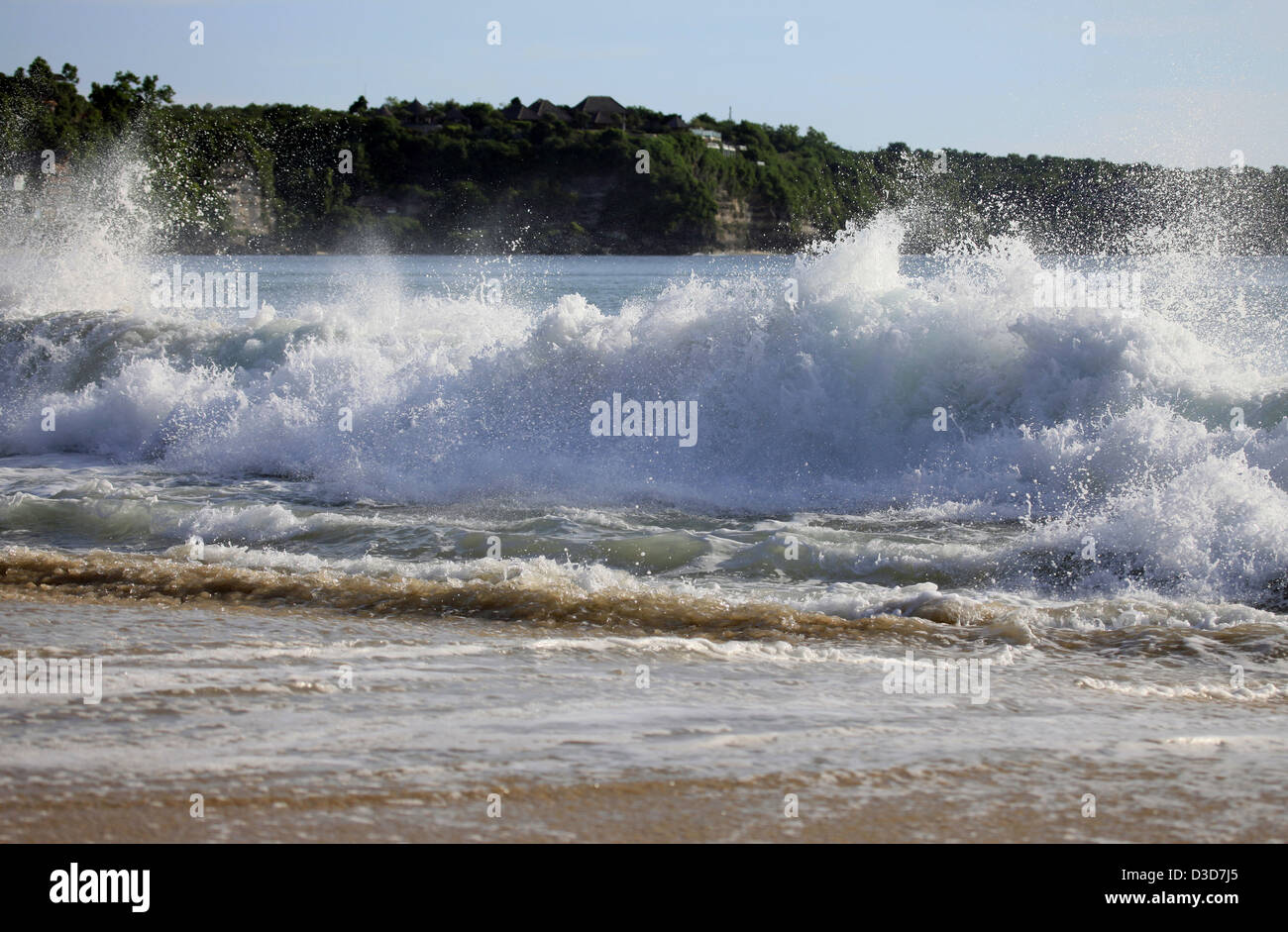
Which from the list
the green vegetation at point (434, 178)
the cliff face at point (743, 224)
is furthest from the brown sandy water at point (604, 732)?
the cliff face at point (743, 224)

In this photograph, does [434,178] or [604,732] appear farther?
[434,178]

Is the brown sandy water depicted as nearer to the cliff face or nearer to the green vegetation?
the green vegetation

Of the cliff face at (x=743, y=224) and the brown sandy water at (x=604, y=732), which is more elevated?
the cliff face at (x=743, y=224)

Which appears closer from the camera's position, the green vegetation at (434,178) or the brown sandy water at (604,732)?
the brown sandy water at (604,732)

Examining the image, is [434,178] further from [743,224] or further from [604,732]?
[604,732]

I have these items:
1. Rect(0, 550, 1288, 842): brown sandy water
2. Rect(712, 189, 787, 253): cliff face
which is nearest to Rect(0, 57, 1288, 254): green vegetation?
Rect(712, 189, 787, 253): cliff face

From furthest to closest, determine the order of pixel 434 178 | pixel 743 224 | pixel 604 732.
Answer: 1. pixel 434 178
2. pixel 743 224
3. pixel 604 732

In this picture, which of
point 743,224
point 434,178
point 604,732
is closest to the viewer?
point 604,732

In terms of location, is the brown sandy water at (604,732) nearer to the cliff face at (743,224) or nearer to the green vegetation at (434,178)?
the green vegetation at (434,178)

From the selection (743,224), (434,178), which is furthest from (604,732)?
(434,178)

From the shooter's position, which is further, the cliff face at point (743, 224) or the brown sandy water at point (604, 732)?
the cliff face at point (743, 224)

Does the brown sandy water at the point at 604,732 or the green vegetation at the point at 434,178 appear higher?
the green vegetation at the point at 434,178

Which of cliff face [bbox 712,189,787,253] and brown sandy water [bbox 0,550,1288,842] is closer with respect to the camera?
brown sandy water [bbox 0,550,1288,842]
